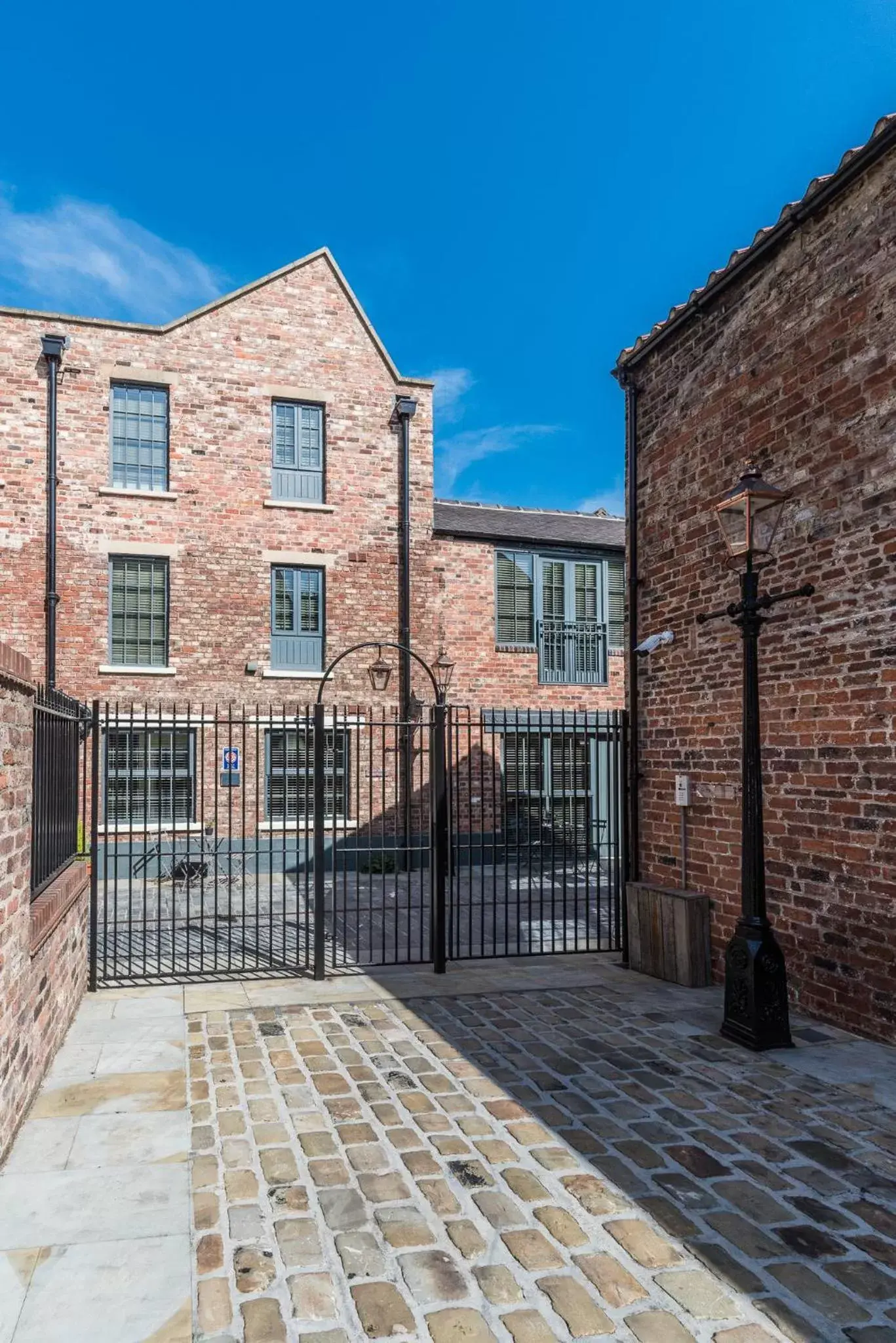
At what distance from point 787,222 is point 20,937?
23.7ft

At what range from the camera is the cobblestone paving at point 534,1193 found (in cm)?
299

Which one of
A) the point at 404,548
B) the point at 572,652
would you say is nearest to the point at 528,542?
the point at 572,652

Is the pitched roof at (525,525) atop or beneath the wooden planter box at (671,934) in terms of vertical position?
atop

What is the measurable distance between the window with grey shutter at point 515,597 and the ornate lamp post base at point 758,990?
12.2 metres

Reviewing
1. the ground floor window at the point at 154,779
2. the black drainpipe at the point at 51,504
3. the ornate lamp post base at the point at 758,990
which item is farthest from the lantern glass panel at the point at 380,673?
the ornate lamp post base at the point at 758,990

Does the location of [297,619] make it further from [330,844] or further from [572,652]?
[572,652]

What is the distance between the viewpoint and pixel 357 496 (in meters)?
16.4

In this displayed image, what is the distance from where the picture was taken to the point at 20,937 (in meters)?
4.57

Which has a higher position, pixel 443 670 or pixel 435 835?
pixel 443 670

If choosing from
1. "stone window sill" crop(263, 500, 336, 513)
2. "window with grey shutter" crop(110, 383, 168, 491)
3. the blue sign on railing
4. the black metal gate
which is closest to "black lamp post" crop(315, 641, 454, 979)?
the black metal gate

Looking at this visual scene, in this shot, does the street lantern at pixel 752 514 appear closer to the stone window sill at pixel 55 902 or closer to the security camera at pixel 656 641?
the security camera at pixel 656 641

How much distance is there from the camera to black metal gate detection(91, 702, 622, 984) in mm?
8039

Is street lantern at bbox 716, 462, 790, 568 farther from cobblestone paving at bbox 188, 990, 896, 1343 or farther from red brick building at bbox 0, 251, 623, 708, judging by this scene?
red brick building at bbox 0, 251, 623, 708

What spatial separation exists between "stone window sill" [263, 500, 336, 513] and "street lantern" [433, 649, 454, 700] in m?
3.47
